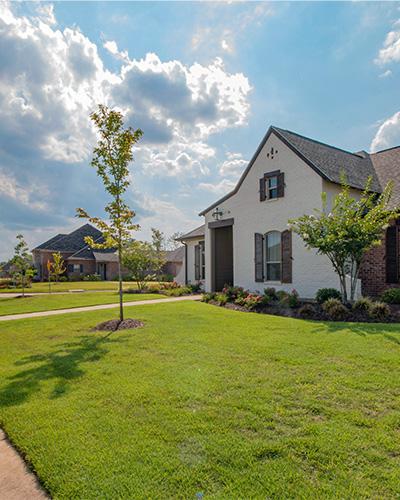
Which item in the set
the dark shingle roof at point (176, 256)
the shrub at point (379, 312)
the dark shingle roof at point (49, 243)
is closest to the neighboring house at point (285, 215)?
the shrub at point (379, 312)

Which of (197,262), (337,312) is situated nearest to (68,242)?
(197,262)

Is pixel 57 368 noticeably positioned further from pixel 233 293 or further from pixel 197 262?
pixel 197 262

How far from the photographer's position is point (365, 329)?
6863 millimetres

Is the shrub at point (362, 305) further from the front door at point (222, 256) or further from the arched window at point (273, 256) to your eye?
the front door at point (222, 256)

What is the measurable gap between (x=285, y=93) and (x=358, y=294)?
26.9 feet

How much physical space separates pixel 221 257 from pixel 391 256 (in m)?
7.80

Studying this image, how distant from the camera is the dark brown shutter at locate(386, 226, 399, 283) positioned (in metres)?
10.7

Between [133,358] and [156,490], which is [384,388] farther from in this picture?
[133,358]

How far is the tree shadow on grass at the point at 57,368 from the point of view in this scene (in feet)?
13.2

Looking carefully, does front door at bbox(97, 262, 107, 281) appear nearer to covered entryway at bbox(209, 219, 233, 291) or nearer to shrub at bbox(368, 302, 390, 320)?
covered entryway at bbox(209, 219, 233, 291)

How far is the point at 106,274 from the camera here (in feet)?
130

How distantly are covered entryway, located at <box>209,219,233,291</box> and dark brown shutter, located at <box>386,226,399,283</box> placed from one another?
285 inches

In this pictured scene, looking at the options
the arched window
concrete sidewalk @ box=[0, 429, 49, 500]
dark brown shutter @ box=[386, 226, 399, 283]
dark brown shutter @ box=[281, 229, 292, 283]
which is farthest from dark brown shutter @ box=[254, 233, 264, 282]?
concrete sidewalk @ box=[0, 429, 49, 500]

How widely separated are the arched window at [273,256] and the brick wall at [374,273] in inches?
121
